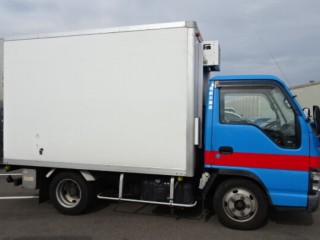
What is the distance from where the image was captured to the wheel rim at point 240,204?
15.5ft

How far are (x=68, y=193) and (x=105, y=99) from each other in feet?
6.32

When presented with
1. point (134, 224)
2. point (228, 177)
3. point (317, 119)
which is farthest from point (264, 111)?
point (134, 224)

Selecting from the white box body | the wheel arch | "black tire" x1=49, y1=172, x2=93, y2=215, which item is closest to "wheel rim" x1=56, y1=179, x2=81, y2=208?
"black tire" x1=49, y1=172, x2=93, y2=215

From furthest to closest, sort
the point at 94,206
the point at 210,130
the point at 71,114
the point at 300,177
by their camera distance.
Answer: the point at 94,206, the point at 71,114, the point at 210,130, the point at 300,177

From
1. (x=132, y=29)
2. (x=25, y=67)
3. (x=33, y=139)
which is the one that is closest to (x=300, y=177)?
(x=132, y=29)

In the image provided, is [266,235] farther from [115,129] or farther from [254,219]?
[115,129]

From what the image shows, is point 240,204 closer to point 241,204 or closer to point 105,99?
point 241,204

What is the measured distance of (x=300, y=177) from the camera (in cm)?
446

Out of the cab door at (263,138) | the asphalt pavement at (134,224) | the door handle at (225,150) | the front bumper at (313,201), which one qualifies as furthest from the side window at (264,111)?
the asphalt pavement at (134,224)

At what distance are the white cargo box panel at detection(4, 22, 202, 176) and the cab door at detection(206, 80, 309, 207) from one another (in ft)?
1.43

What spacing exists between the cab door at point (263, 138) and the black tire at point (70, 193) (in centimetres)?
216

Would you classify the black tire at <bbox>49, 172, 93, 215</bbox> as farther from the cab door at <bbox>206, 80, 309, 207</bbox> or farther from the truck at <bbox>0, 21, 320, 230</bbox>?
the cab door at <bbox>206, 80, 309, 207</bbox>

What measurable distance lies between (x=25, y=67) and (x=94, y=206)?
2.76 metres

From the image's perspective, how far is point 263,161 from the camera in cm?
459
